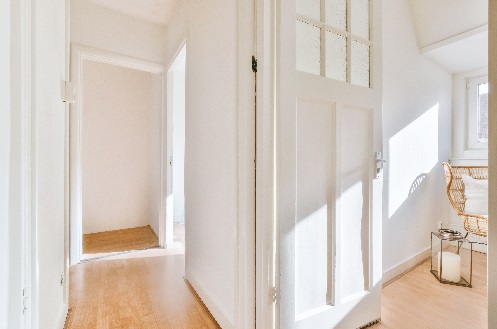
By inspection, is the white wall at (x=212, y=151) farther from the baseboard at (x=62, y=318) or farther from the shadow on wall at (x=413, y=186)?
the shadow on wall at (x=413, y=186)

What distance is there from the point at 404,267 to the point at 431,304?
0.54 metres

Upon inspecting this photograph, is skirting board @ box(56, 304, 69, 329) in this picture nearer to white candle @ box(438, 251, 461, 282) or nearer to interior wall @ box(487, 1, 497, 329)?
interior wall @ box(487, 1, 497, 329)

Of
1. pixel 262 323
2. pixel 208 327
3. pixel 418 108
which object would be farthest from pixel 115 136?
pixel 418 108

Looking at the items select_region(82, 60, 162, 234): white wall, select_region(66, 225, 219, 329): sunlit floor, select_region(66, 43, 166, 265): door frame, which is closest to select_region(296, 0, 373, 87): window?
select_region(66, 225, 219, 329): sunlit floor

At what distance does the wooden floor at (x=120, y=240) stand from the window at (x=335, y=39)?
2641 millimetres

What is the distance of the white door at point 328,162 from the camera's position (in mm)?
1237

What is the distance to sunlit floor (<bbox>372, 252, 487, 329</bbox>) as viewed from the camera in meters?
1.59

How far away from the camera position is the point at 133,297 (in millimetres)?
1848

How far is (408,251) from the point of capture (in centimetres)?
238

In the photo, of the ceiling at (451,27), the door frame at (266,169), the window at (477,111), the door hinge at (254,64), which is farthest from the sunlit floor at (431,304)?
the ceiling at (451,27)

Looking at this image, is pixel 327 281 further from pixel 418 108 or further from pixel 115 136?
pixel 115 136

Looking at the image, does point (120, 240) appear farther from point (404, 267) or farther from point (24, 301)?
point (404, 267)

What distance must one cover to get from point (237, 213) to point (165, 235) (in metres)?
1.94

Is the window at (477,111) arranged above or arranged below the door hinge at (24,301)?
above
